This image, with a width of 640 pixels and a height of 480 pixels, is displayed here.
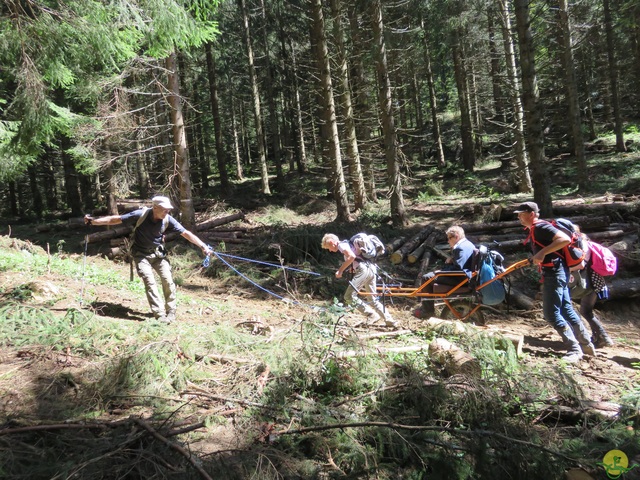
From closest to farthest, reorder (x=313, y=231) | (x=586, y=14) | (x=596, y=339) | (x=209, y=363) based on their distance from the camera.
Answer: (x=209, y=363), (x=596, y=339), (x=313, y=231), (x=586, y=14)

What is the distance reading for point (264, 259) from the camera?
1123cm

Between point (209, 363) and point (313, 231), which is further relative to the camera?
point (313, 231)

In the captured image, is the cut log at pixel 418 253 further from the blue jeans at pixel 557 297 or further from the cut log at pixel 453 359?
the cut log at pixel 453 359

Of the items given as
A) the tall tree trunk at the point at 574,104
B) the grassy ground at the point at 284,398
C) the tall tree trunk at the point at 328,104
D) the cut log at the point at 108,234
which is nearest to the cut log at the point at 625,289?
the grassy ground at the point at 284,398

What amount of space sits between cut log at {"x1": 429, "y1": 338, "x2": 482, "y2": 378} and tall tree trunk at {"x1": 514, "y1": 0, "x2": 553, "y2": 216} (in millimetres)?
7728

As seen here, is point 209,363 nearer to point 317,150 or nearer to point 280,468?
point 280,468

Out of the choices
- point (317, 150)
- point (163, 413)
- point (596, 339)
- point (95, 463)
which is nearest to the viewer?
point (95, 463)

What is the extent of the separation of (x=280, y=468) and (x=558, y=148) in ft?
93.5

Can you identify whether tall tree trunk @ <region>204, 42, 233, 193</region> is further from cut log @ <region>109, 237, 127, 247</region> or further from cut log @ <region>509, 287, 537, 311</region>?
cut log @ <region>509, 287, 537, 311</region>

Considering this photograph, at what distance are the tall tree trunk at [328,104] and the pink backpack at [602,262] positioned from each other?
8.87 m

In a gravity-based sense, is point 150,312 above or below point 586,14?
below

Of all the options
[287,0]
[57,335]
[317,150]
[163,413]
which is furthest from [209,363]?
[317,150]

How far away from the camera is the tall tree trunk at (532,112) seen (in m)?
10.7

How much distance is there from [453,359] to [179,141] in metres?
9.87
